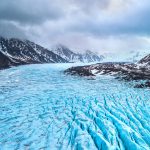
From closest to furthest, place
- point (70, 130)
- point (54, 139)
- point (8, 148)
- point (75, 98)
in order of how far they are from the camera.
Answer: point (8, 148), point (54, 139), point (70, 130), point (75, 98)

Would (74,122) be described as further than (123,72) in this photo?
No

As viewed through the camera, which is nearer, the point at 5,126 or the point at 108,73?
the point at 5,126

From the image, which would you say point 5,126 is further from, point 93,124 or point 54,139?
point 93,124

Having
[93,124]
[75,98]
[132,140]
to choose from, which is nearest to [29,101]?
[75,98]

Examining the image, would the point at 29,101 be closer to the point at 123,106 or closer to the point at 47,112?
the point at 47,112

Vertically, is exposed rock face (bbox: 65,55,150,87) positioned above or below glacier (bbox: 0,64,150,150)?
below

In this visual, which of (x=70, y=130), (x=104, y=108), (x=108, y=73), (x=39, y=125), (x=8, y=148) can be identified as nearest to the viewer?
(x=8, y=148)

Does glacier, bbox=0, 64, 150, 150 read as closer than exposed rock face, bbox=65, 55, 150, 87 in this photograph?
Yes

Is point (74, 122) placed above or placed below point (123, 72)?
above

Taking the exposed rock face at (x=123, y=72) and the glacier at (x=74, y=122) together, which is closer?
the glacier at (x=74, y=122)

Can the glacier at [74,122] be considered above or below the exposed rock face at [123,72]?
above
